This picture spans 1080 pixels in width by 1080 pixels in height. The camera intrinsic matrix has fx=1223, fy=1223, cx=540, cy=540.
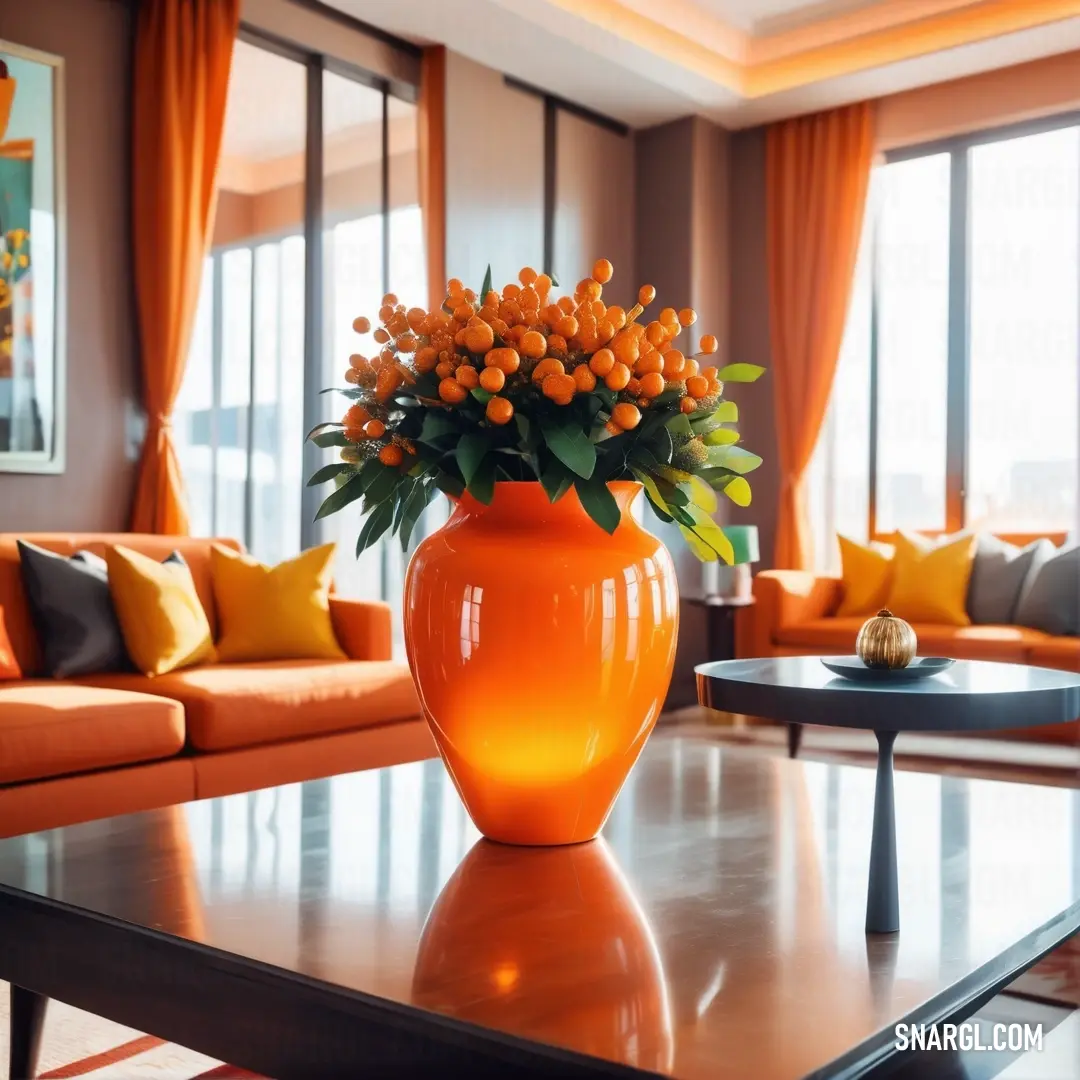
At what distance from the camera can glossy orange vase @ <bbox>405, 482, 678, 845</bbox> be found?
1451 millimetres

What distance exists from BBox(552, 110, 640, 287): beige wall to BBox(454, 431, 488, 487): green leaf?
15.8ft

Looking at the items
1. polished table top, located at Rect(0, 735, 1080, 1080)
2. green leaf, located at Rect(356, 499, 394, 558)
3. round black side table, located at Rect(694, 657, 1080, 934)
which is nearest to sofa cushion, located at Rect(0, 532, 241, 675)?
polished table top, located at Rect(0, 735, 1080, 1080)

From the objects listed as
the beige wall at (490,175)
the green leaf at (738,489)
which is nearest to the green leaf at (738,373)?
the green leaf at (738,489)

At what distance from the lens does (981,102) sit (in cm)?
606

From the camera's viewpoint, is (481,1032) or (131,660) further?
(131,660)

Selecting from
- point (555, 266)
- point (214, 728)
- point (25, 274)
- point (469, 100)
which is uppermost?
point (469, 100)

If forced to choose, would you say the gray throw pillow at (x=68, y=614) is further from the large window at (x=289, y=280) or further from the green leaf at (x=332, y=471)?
the green leaf at (x=332, y=471)

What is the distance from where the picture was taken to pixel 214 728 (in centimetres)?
322

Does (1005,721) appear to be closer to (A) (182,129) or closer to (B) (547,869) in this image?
(B) (547,869)

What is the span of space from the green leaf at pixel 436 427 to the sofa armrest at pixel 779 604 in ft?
13.6

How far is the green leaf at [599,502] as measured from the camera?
1.42 meters

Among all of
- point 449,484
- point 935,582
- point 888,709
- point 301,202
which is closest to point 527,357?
point 449,484

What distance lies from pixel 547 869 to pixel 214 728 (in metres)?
1.96

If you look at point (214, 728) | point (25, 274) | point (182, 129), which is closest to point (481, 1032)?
point (214, 728)
